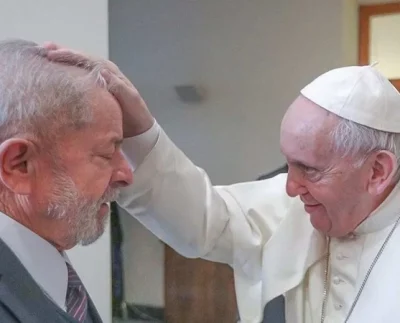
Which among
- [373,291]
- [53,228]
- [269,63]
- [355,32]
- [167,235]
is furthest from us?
[355,32]

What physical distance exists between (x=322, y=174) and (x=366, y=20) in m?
2.61

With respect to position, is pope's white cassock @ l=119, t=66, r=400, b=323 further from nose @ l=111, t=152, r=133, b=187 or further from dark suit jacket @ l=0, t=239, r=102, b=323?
dark suit jacket @ l=0, t=239, r=102, b=323

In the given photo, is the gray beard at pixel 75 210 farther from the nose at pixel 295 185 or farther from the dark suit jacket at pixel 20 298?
the nose at pixel 295 185

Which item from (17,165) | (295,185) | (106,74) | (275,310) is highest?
(106,74)

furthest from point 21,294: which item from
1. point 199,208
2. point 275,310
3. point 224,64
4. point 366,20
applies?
point 366,20

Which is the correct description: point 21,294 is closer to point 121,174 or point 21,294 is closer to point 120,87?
point 121,174

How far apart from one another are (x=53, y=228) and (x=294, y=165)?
1.63ft

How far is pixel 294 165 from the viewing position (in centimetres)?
118

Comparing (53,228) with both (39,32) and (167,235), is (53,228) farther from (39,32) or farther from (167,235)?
(39,32)

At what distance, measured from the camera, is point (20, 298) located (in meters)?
0.78

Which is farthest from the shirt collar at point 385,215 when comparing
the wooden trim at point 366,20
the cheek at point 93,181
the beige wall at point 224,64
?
the wooden trim at point 366,20

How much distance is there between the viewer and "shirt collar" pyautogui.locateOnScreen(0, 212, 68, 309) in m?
0.82

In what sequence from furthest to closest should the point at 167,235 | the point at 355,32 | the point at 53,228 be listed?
the point at 355,32 → the point at 167,235 → the point at 53,228

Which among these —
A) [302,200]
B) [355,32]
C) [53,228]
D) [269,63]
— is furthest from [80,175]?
[355,32]
